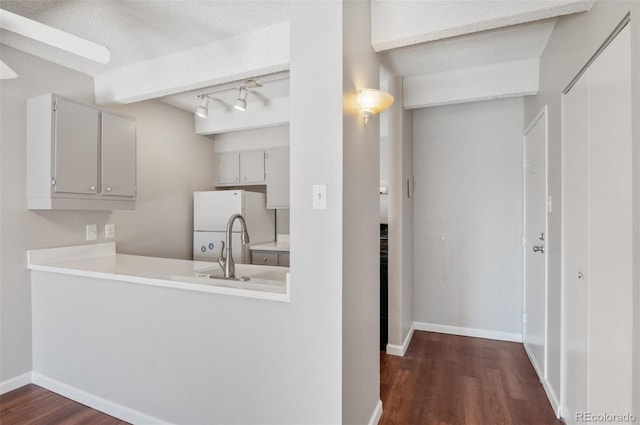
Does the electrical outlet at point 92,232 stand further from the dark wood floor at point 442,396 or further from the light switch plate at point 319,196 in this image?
the light switch plate at point 319,196

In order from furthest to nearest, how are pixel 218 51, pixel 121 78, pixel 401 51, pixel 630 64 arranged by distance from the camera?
pixel 121 78 → pixel 401 51 → pixel 218 51 → pixel 630 64

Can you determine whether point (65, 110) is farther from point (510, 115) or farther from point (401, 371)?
point (510, 115)

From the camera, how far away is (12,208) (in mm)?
2389

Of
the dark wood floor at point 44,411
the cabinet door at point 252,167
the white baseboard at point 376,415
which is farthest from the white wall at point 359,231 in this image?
the cabinet door at point 252,167

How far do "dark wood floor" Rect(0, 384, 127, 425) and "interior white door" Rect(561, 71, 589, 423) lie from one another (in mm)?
2684

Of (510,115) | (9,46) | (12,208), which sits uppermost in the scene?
(9,46)

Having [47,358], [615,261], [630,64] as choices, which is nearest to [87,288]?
[47,358]

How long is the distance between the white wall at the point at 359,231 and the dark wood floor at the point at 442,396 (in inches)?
15.0

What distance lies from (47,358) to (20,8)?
2.39 meters

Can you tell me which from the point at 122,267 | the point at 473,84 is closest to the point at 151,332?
the point at 122,267

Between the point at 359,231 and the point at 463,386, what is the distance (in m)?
1.64

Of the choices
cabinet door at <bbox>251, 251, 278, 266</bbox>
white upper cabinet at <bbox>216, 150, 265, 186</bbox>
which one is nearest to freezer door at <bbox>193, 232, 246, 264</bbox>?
cabinet door at <bbox>251, 251, 278, 266</bbox>

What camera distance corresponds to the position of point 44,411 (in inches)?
84.8

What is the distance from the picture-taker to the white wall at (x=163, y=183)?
3312 millimetres
